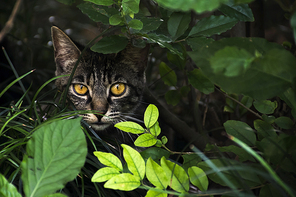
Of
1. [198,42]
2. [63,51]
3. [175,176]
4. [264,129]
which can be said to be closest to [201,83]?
[198,42]

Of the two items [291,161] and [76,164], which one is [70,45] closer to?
[76,164]

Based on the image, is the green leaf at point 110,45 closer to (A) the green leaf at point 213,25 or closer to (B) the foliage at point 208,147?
(B) the foliage at point 208,147

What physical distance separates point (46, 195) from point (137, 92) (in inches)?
29.9

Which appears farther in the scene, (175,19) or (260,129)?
(175,19)

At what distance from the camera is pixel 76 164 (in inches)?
18.1

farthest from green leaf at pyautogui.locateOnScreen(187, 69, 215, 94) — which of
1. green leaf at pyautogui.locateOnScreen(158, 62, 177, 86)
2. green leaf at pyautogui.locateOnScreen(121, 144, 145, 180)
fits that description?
green leaf at pyautogui.locateOnScreen(121, 144, 145, 180)

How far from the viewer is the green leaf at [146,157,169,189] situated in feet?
1.62

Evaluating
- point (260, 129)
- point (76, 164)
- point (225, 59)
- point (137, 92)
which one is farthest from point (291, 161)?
point (137, 92)

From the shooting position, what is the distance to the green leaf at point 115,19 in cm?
60

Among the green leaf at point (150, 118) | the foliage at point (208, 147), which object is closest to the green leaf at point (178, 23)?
the foliage at point (208, 147)

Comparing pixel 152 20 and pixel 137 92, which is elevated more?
pixel 152 20

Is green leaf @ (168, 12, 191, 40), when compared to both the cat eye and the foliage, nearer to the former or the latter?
the foliage

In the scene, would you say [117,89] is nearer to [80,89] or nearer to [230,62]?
[80,89]

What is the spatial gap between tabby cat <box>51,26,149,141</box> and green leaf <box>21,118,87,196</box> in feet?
1.67
